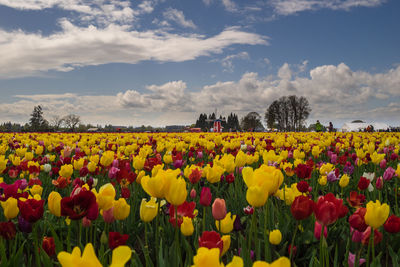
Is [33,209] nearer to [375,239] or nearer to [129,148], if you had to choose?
[375,239]

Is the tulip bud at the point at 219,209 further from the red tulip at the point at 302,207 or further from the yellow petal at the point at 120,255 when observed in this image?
the yellow petal at the point at 120,255

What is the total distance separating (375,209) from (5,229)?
2300mm

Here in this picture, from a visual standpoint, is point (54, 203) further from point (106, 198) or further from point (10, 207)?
point (10, 207)

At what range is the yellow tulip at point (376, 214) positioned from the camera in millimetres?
1617

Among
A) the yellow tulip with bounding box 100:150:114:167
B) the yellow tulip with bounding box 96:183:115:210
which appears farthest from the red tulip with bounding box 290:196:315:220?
the yellow tulip with bounding box 100:150:114:167

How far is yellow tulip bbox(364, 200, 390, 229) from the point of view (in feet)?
5.31

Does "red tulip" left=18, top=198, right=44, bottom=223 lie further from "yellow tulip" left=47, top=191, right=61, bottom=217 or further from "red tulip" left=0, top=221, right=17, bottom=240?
"red tulip" left=0, top=221, right=17, bottom=240

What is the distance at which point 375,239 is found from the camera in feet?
6.60

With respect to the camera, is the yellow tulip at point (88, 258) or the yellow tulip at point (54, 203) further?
the yellow tulip at point (54, 203)

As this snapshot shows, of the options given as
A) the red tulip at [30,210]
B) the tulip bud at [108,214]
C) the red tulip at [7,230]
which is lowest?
the red tulip at [7,230]

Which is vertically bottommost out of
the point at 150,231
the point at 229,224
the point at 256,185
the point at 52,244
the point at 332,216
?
the point at 150,231

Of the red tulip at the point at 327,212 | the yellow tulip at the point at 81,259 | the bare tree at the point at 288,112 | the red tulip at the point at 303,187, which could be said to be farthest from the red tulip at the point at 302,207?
the bare tree at the point at 288,112

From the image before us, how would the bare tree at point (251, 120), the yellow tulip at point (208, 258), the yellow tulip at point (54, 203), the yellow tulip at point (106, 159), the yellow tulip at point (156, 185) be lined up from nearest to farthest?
the yellow tulip at point (208, 258) → the yellow tulip at point (156, 185) → the yellow tulip at point (54, 203) → the yellow tulip at point (106, 159) → the bare tree at point (251, 120)

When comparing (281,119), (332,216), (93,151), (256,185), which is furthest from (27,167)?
(281,119)
